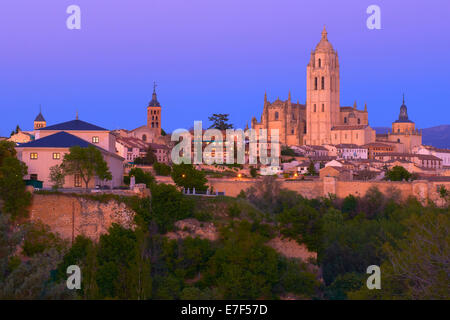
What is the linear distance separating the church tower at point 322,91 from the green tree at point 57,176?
7736 cm

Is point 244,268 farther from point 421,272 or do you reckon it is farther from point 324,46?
point 324,46

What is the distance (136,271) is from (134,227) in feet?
12.7

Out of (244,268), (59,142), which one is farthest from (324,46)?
(244,268)

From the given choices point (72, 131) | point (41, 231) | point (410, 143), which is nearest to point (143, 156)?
point (72, 131)

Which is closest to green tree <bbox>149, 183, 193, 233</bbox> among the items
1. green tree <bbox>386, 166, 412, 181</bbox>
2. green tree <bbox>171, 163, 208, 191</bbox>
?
green tree <bbox>171, 163, 208, 191</bbox>

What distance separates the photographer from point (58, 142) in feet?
127

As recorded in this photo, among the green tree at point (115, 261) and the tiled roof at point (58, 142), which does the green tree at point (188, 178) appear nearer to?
the tiled roof at point (58, 142)

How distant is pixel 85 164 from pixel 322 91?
82.3 meters

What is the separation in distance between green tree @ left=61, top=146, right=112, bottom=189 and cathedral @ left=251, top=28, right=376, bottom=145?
250 feet

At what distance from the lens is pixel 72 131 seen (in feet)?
141

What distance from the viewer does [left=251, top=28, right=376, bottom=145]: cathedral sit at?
365 ft

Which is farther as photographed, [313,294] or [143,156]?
[143,156]

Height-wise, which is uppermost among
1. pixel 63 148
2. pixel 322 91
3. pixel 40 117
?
pixel 322 91
